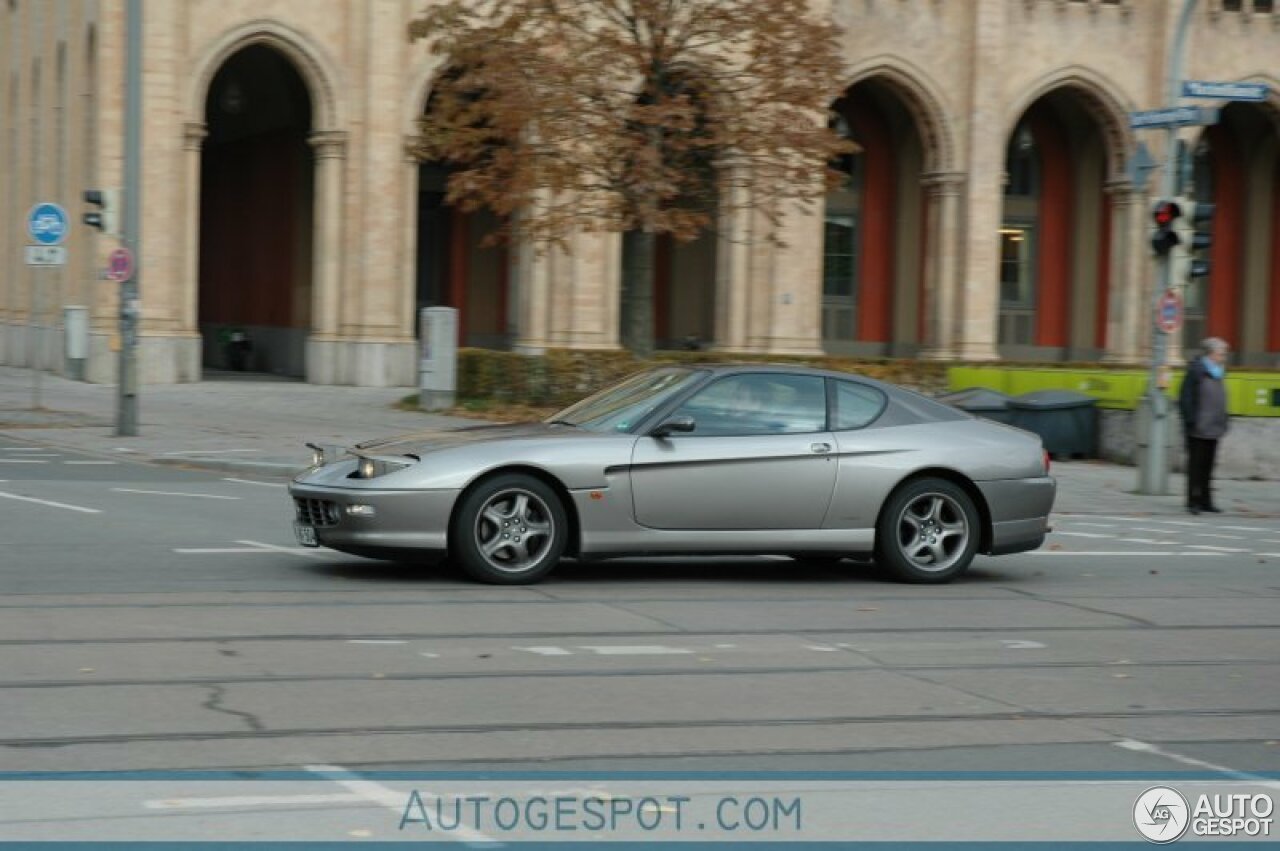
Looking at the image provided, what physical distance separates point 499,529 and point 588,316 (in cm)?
2752

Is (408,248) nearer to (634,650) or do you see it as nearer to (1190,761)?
(634,650)

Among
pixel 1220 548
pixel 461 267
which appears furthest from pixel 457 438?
pixel 461 267

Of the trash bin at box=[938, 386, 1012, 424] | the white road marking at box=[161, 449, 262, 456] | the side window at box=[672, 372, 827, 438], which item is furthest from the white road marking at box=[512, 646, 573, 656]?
the trash bin at box=[938, 386, 1012, 424]

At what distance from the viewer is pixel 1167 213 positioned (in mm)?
20797

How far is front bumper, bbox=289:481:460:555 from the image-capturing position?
10.9m

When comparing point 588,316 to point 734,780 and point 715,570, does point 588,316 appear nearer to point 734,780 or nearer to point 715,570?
point 715,570

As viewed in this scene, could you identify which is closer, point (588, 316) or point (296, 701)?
point (296, 701)

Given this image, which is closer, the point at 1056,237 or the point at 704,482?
the point at 704,482

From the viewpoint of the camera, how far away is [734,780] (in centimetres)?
646

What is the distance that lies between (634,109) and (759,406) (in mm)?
15211

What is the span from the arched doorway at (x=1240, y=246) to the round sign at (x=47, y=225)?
→ 3294cm

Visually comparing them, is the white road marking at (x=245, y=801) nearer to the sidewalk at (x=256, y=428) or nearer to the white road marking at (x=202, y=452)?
the sidewalk at (x=256, y=428)

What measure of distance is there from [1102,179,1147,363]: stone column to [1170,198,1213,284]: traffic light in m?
23.6

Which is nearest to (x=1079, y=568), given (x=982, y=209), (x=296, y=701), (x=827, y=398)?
(x=827, y=398)
